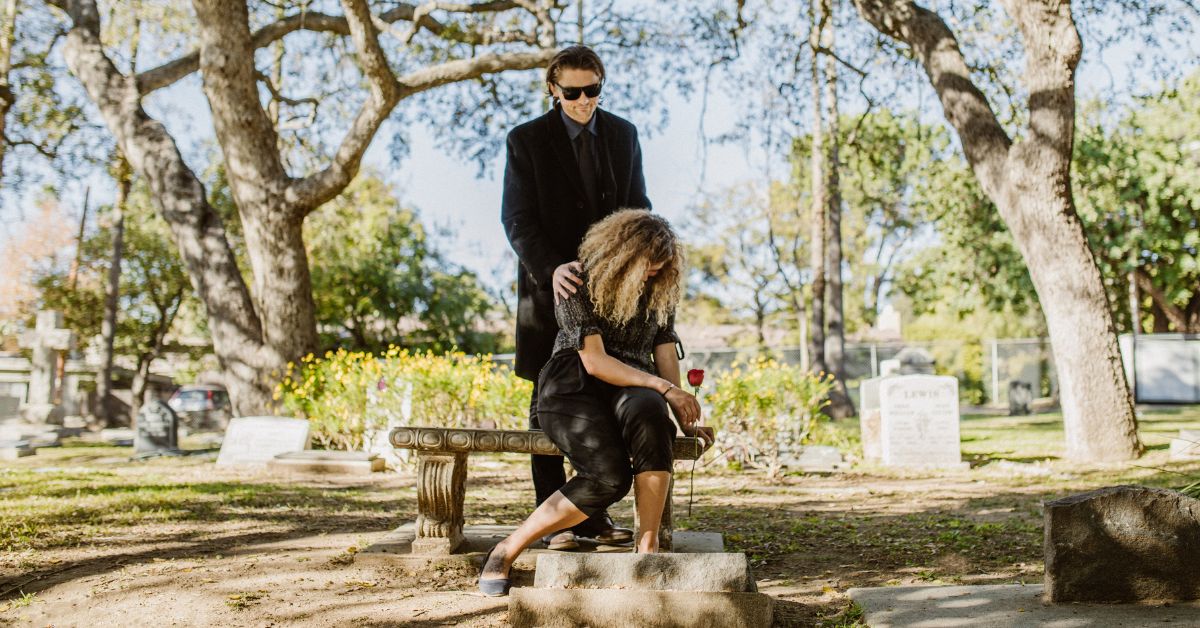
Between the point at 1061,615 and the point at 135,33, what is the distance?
20503 millimetres

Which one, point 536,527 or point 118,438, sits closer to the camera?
point 536,527

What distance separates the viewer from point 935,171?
26.0 metres

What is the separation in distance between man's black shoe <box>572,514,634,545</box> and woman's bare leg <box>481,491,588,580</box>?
68cm

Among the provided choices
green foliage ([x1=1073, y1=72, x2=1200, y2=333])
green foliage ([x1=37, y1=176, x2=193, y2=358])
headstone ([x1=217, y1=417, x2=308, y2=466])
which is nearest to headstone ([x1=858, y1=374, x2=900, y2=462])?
headstone ([x1=217, y1=417, x2=308, y2=466])

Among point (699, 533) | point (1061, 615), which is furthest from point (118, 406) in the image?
point (1061, 615)

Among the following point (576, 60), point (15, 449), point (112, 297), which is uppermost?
point (112, 297)

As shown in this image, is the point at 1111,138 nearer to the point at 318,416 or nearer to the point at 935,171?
the point at 935,171

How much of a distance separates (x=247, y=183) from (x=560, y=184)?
8.42 meters

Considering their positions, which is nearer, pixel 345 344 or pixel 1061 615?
pixel 1061 615

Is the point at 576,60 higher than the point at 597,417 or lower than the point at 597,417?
higher

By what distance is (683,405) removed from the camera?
3.34m

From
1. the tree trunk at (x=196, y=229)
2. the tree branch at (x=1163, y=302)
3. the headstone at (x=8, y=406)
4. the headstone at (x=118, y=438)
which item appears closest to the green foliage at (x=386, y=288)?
the headstone at (x=118, y=438)

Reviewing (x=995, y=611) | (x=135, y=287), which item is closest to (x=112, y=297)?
(x=135, y=287)

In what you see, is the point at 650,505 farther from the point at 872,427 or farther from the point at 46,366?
the point at 46,366
